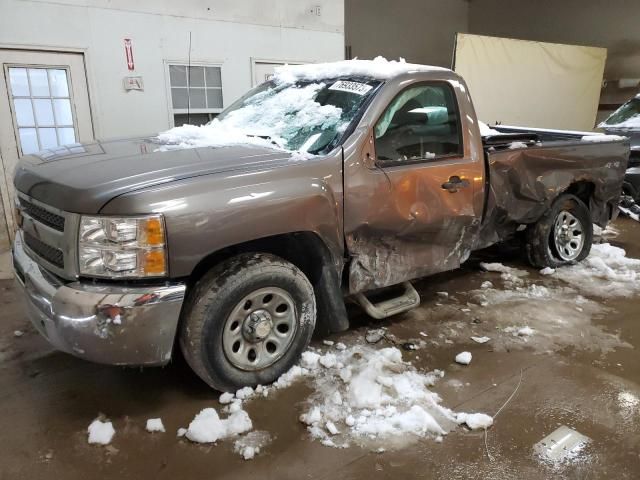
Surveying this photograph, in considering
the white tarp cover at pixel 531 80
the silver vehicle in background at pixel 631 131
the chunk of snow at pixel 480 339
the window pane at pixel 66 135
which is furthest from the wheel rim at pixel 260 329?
the white tarp cover at pixel 531 80

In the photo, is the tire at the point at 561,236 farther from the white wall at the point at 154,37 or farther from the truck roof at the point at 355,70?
the white wall at the point at 154,37

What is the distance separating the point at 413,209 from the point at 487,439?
1540 mm

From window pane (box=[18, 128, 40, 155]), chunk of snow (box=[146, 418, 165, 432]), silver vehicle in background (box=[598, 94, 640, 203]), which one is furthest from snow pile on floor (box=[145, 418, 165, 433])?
silver vehicle in background (box=[598, 94, 640, 203])

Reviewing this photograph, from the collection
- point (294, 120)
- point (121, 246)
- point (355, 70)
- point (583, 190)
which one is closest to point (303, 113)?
point (294, 120)

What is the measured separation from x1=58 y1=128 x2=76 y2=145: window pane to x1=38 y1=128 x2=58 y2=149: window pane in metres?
0.07

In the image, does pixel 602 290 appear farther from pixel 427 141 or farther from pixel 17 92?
pixel 17 92

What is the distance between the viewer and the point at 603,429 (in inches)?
108

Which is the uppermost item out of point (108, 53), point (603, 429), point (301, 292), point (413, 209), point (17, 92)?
point (108, 53)

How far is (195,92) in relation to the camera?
727 centimetres

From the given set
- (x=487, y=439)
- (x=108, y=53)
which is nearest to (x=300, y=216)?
(x=487, y=439)

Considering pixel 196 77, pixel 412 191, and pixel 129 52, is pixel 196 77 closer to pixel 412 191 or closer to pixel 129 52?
pixel 129 52

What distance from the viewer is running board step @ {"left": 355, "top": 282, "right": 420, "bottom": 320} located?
11.7ft

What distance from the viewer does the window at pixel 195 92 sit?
278 inches

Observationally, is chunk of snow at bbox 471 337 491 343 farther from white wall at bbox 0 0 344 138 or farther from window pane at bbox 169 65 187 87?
window pane at bbox 169 65 187 87
